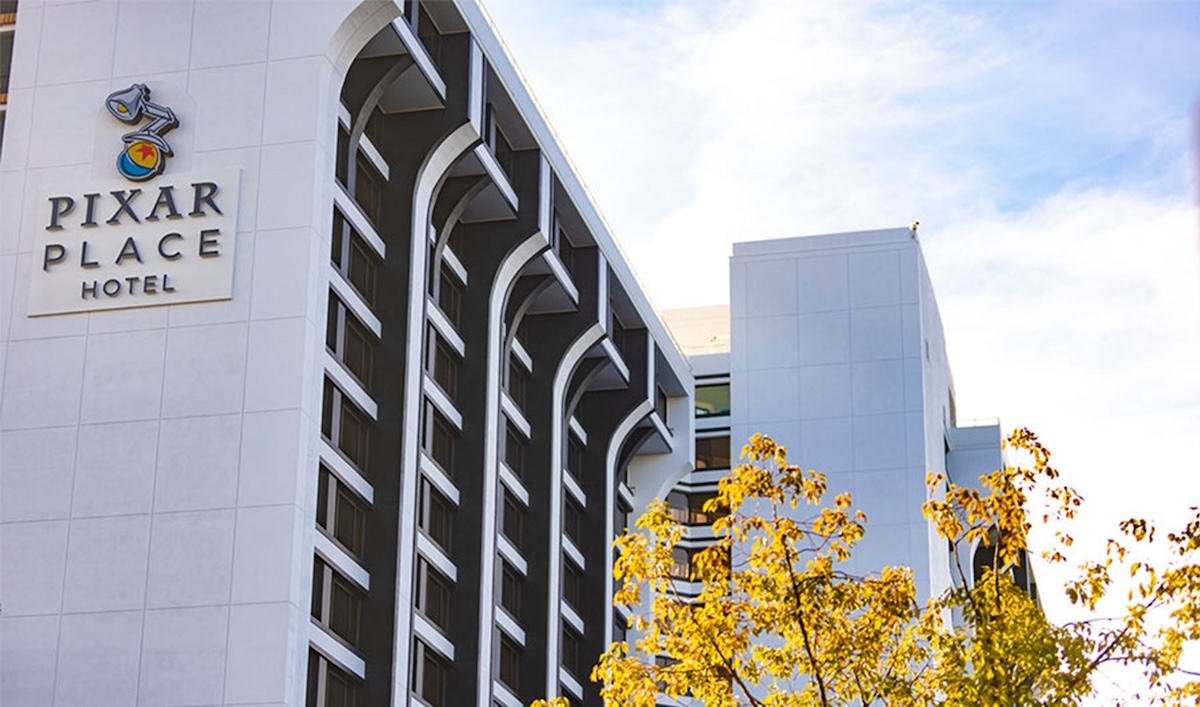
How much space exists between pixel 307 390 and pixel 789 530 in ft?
87.1

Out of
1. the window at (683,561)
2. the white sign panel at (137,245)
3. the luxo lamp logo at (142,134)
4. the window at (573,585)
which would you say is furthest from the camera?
the window at (683,561)

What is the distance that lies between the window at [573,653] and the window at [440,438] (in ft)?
53.6

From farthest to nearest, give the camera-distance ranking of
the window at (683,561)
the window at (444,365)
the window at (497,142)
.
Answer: the window at (683,561)
the window at (497,142)
the window at (444,365)

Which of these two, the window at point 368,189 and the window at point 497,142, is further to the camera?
the window at point 497,142

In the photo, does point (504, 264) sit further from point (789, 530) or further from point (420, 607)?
point (789, 530)

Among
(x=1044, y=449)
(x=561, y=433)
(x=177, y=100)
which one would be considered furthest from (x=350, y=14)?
(x=1044, y=449)

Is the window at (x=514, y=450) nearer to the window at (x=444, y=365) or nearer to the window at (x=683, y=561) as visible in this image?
the window at (x=444, y=365)

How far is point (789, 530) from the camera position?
2688cm

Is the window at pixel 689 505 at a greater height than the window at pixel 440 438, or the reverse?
the window at pixel 689 505

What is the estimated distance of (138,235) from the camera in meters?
53.5

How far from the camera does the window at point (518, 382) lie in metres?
75.6

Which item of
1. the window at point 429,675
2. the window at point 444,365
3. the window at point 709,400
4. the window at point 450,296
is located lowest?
the window at point 429,675

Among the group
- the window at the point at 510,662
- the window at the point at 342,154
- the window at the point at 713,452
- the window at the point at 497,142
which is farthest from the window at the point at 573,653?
the window at the point at 342,154

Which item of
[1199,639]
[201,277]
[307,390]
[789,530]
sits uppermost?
[201,277]
